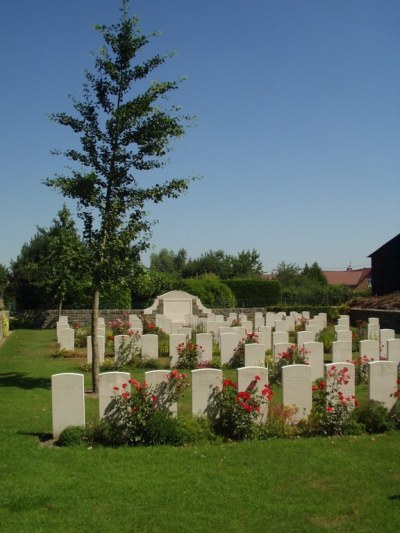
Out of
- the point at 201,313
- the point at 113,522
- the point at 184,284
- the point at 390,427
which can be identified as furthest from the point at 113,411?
the point at 184,284

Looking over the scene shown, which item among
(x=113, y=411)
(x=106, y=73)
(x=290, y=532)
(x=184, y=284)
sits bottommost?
(x=290, y=532)

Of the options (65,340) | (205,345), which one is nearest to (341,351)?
(205,345)

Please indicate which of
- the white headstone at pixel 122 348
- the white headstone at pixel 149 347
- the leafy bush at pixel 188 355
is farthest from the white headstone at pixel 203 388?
the white headstone at pixel 149 347

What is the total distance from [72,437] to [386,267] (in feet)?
124

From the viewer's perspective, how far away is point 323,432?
867 centimetres

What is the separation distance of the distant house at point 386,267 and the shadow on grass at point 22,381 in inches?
1289

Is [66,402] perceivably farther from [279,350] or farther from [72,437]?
[279,350]

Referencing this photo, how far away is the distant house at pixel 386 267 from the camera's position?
41375mm

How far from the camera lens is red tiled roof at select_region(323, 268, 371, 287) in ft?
268

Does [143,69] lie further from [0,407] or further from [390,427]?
[390,427]

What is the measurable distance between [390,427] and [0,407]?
7.26 metres

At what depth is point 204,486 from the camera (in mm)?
6379

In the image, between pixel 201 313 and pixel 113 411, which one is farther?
pixel 201 313

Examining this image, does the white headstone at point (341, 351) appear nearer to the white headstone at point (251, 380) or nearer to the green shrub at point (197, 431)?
the white headstone at point (251, 380)
